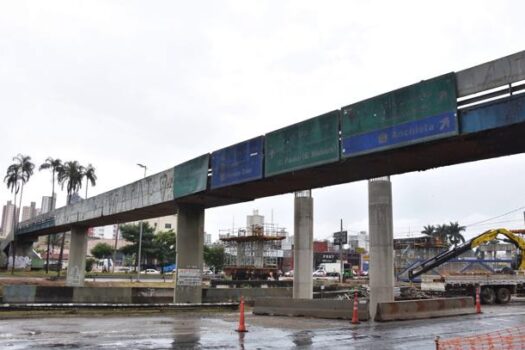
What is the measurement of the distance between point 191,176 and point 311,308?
8925 millimetres

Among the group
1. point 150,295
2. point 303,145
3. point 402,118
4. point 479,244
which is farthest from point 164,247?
point 402,118

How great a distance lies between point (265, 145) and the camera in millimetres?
22203

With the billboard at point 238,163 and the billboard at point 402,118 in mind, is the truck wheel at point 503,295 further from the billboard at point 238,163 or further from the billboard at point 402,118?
the billboard at point 402,118

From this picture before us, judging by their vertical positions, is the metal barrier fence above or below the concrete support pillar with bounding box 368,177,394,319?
below

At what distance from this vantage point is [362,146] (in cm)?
1788

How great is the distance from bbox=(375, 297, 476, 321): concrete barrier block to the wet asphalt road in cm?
80

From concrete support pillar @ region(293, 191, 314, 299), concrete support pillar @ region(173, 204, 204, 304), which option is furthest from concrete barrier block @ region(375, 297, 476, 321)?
concrete support pillar @ region(173, 204, 204, 304)

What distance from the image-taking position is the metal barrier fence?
41.6ft

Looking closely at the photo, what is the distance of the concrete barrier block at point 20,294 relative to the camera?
34.1 m

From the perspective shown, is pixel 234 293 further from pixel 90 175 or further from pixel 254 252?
pixel 90 175

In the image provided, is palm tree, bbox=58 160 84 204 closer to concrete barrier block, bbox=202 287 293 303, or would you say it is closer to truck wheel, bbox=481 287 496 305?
concrete barrier block, bbox=202 287 293 303

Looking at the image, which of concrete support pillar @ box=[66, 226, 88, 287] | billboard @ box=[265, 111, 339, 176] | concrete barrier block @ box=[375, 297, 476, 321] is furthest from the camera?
concrete support pillar @ box=[66, 226, 88, 287]

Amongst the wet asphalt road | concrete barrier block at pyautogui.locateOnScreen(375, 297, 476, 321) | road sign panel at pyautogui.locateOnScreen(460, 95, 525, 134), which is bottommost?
the wet asphalt road

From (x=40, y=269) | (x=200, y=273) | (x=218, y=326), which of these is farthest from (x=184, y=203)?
(x=40, y=269)
